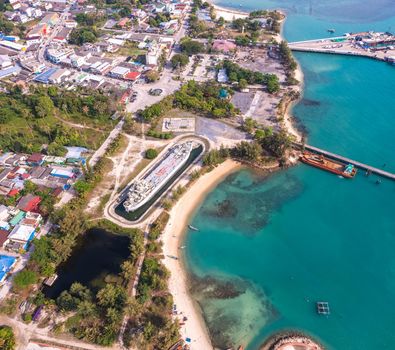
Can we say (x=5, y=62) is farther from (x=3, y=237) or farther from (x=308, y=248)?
(x=308, y=248)

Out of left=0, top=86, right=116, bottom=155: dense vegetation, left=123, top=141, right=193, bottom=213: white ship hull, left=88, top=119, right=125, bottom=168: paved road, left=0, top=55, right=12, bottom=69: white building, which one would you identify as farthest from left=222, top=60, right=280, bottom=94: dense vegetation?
left=0, top=55, right=12, bottom=69: white building

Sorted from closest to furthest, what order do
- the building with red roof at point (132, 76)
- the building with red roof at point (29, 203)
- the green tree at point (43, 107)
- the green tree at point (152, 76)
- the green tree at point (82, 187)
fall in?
the building with red roof at point (29, 203)
the green tree at point (82, 187)
the green tree at point (43, 107)
the green tree at point (152, 76)
the building with red roof at point (132, 76)

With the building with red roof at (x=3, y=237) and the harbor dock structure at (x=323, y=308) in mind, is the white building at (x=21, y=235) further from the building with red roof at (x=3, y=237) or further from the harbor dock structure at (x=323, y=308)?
the harbor dock structure at (x=323, y=308)

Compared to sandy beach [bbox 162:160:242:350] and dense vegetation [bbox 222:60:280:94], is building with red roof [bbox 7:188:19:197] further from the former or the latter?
dense vegetation [bbox 222:60:280:94]

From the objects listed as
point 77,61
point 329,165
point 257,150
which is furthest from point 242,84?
point 77,61

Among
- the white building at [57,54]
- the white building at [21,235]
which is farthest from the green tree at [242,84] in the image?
the white building at [21,235]

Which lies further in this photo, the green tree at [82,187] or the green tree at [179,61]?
the green tree at [179,61]

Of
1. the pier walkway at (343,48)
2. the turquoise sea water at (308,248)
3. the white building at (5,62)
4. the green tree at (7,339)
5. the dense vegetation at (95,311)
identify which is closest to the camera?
the green tree at (7,339)
